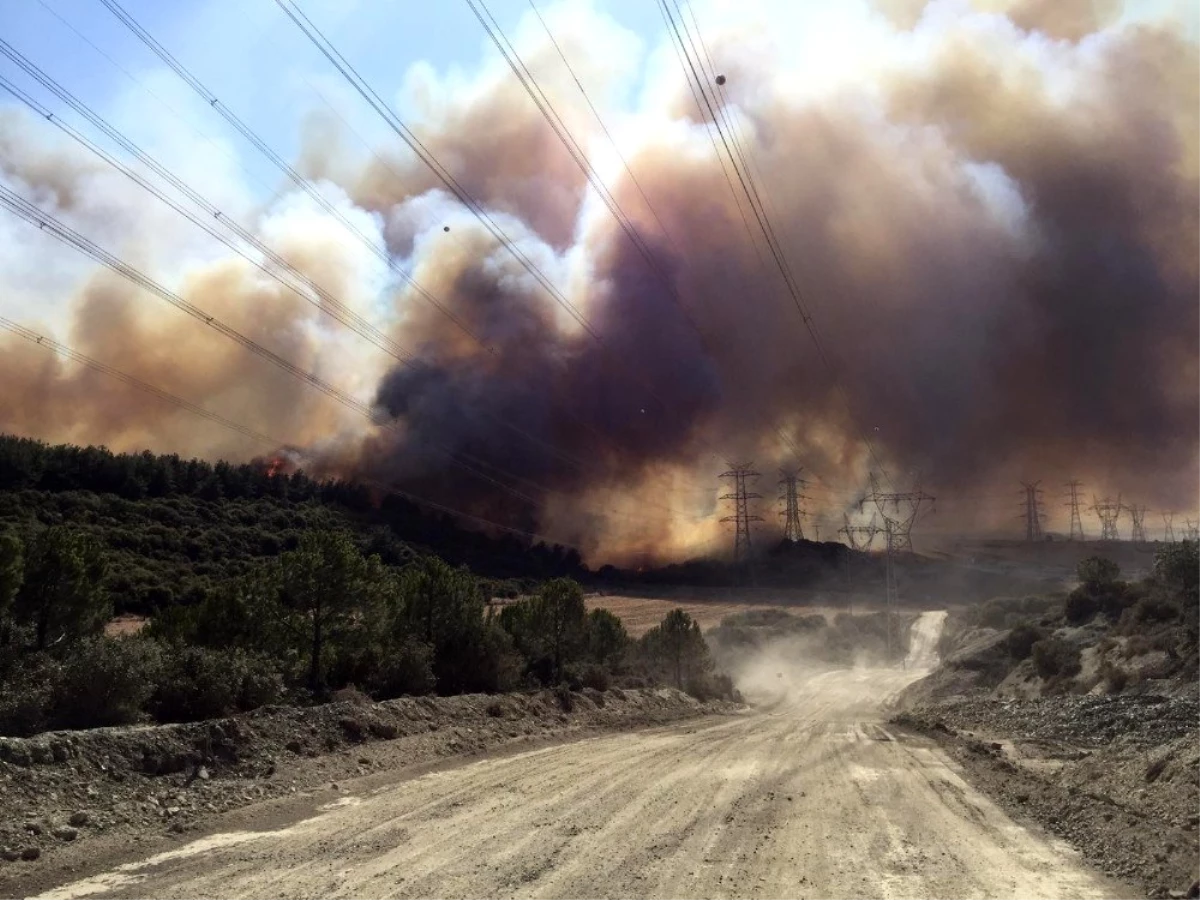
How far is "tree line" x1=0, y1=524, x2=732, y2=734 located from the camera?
19.1m

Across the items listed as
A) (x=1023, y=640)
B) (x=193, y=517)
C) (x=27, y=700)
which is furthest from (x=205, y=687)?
(x=193, y=517)

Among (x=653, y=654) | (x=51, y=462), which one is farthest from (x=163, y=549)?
(x=653, y=654)

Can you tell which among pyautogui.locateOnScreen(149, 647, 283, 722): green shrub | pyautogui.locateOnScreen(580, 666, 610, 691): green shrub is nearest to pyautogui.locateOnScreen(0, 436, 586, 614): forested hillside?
pyautogui.locateOnScreen(580, 666, 610, 691): green shrub

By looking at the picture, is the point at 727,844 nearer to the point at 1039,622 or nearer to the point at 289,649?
the point at 289,649

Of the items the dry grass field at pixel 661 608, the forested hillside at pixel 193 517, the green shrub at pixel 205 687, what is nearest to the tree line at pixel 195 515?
the forested hillside at pixel 193 517

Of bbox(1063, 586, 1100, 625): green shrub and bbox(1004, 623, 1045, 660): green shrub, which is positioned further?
bbox(1063, 586, 1100, 625): green shrub

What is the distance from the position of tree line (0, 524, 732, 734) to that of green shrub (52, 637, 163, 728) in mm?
25

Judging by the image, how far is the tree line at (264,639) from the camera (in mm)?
19094

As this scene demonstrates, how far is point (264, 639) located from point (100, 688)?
843 centimetres

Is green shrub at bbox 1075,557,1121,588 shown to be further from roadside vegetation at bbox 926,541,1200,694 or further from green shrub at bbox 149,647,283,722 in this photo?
green shrub at bbox 149,647,283,722

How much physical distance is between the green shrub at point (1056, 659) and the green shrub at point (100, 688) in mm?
41874

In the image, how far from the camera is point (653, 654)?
58.9 metres

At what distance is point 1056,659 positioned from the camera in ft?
155

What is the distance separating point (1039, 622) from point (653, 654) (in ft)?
87.3
